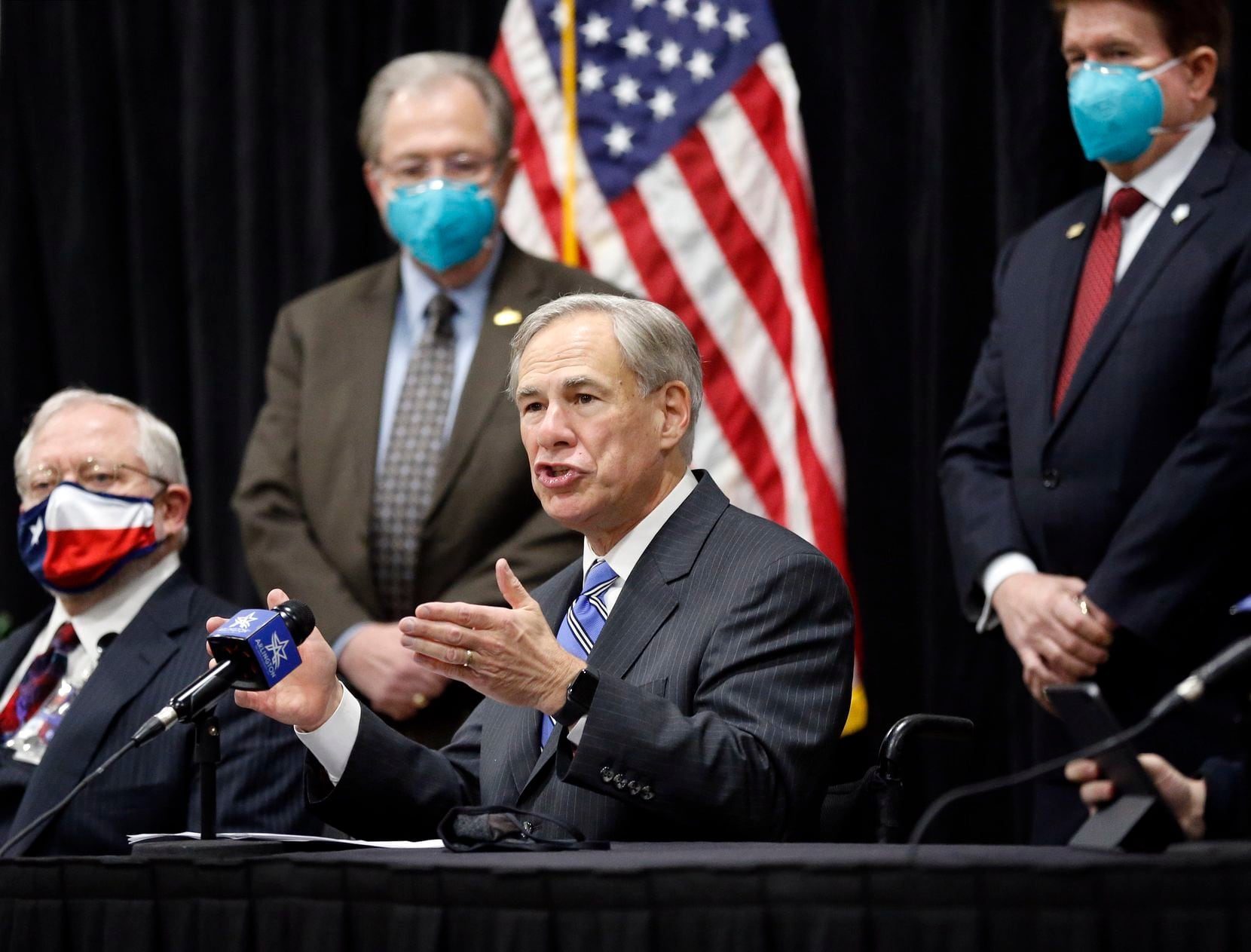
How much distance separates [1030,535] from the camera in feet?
10.8

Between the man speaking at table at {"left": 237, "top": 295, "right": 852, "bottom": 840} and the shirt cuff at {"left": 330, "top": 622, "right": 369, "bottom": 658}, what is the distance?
27.7 inches

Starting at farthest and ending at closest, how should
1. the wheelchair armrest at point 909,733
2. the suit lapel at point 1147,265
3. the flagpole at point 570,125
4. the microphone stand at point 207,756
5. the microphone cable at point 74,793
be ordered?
the flagpole at point 570,125
the suit lapel at point 1147,265
the wheelchair armrest at point 909,733
the microphone stand at point 207,756
the microphone cable at point 74,793

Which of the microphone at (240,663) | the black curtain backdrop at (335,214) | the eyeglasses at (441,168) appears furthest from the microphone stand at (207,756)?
the black curtain backdrop at (335,214)

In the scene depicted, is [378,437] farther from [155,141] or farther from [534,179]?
[155,141]

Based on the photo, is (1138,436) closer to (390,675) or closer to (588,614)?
(588,614)

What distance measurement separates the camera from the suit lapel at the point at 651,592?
8.43 ft

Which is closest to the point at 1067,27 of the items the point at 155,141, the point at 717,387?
the point at 717,387

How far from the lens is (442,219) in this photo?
3768 mm

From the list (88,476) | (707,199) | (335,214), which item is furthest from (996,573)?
(335,214)

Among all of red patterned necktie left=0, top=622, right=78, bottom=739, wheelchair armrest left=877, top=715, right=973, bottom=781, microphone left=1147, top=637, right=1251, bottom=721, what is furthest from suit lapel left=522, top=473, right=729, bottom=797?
red patterned necktie left=0, top=622, right=78, bottom=739

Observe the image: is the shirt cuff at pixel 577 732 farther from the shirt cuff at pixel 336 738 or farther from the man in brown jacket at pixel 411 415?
the man in brown jacket at pixel 411 415

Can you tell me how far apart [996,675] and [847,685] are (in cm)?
176

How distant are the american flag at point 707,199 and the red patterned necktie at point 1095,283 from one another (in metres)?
0.94

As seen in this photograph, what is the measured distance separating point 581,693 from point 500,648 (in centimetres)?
14
